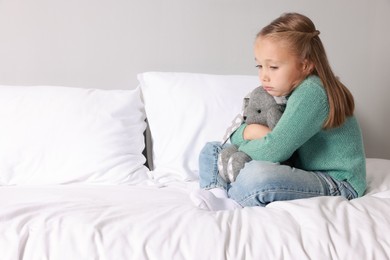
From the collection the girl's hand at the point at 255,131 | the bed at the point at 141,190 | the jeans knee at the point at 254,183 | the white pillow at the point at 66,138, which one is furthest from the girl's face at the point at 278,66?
the white pillow at the point at 66,138

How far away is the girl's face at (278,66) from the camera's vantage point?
3.96 feet

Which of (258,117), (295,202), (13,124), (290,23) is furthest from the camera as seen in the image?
(13,124)

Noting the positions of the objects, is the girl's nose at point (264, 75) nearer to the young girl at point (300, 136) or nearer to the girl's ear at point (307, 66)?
the young girl at point (300, 136)

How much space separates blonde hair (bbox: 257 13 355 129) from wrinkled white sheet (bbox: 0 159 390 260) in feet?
0.83

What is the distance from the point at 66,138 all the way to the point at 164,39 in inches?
23.3

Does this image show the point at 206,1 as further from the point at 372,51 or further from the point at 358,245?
the point at 358,245

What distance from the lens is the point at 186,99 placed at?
162 cm

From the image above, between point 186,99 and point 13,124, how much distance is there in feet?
1.87

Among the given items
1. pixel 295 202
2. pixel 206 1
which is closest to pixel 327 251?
pixel 295 202

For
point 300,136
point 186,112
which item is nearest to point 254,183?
point 300,136

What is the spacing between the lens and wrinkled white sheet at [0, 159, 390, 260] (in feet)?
2.68

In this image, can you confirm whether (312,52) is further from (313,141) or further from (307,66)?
(313,141)

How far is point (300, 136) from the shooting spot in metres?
1.17

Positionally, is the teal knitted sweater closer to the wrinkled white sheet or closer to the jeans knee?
the jeans knee
